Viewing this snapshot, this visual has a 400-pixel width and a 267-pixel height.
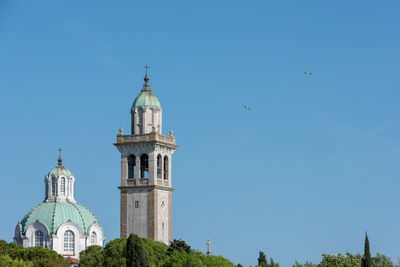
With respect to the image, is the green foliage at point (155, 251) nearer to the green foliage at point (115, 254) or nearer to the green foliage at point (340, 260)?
the green foliage at point (115, 254)

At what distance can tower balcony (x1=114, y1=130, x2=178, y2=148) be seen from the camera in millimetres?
124250

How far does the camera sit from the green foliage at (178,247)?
372 ft

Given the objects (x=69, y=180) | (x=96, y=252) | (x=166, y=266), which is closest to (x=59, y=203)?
(x=69, y=180)

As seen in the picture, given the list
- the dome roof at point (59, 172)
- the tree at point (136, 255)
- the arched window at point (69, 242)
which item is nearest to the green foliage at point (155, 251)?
the tree at point (136, 255)

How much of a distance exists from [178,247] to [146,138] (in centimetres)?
Result: 1622

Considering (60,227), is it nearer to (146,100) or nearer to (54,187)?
(54,187)

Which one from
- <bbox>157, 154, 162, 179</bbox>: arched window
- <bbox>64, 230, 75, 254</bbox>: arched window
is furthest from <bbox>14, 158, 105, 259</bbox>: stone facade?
<bbox>157, 154, 162, 179</bbox>: arched window

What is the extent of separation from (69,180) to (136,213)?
31.8 m

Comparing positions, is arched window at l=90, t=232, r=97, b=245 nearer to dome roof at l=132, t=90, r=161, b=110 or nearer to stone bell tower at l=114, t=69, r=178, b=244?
stone bell tower at l=114, t=69, r=178, b=244

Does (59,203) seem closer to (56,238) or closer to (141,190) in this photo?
(56,238)

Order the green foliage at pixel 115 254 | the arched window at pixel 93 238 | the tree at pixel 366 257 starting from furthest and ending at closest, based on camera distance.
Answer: the arched window at pixel 93 238 < the green foliage at pixel 115 254 < the tree at pixel 366 257

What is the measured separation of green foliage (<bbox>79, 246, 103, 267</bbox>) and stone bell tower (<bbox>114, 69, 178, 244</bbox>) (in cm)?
387

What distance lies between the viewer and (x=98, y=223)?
490ft

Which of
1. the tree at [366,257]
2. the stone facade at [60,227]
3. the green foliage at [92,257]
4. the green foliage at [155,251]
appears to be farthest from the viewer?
the stone facade at [60,227]
